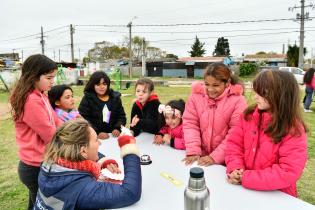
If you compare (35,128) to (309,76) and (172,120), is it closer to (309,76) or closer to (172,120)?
(172,120)

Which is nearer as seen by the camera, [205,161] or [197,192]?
[197,192]

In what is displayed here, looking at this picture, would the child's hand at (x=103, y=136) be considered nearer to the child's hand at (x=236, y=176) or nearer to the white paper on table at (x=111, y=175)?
the white paper on table at (x=111, y=175)

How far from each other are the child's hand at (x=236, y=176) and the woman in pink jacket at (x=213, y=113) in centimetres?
37

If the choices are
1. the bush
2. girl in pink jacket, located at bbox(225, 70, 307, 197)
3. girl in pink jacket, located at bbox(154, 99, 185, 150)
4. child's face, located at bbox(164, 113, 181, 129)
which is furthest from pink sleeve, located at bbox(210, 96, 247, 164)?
the bush

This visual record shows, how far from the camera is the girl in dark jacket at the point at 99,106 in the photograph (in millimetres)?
3045

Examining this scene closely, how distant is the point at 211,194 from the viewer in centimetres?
157

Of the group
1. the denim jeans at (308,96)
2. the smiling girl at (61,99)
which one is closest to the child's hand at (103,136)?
the smiling girl at (61,99)

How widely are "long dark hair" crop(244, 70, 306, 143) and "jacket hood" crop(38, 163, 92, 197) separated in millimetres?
999

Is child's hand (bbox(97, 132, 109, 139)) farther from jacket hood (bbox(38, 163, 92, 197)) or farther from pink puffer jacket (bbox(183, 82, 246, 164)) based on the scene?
jacket hood (bbox(38, 163, 92, 197))

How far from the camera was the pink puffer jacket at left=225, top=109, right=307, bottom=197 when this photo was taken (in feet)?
5.16

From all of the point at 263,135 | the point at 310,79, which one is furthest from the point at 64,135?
the point at 310,79

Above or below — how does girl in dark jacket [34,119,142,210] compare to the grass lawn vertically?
above

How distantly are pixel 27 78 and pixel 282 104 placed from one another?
159 centimetres

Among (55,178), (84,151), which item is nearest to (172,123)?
(84,151)
